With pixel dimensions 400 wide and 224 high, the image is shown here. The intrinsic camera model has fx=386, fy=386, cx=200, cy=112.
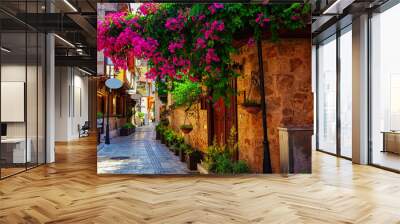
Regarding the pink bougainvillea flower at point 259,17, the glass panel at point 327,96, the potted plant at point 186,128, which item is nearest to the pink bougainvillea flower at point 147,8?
the pink bougainvillea flower at point 259,17

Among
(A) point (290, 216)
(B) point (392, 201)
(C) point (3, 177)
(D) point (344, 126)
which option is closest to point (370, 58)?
(D) point (344, 126)

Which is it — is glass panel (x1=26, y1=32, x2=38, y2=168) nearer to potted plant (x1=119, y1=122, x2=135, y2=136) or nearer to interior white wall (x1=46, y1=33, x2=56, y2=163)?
interior white wall (x1=46, y1=33, x2=56, y2=163)

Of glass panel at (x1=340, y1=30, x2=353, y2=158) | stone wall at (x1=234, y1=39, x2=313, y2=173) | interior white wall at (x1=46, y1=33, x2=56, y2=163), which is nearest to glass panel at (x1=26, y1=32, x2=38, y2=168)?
interior white wall at (x1=46, y1=33, x2=56, y2=163)

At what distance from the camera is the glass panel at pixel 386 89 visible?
6.18m

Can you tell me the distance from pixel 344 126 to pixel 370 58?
5.51ft

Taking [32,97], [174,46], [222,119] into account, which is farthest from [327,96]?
[32,97]

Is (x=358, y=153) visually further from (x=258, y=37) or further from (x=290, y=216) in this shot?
(x=290, y=216)

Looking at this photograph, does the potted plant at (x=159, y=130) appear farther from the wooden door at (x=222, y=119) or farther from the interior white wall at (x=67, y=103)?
the interior white wall at (x=67, y=103)

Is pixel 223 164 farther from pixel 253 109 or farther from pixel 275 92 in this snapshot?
pixel 275 92

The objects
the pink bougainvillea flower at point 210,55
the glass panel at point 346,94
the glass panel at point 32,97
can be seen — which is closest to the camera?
the pink bougainvillea flower at point 210,55

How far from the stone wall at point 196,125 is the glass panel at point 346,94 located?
3494mm

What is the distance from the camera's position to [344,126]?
7.98 metres

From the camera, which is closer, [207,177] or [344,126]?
[207,177]

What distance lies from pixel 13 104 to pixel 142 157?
99.8 inches
